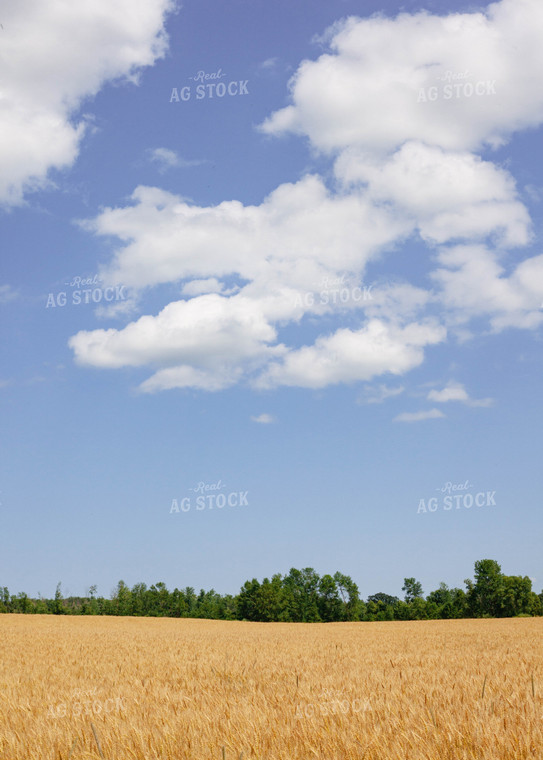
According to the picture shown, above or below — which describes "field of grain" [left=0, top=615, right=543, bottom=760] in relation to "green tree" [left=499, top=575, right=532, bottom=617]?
above

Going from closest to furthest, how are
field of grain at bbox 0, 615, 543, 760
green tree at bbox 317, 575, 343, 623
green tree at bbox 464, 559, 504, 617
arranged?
field of grain at bbox 0, 615, 543, 760
green tree at bbox 464, 559, 504, 617
green tree at bbox 317, 575, 343, 623

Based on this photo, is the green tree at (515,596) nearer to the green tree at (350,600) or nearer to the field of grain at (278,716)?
the green tree at (350,600)

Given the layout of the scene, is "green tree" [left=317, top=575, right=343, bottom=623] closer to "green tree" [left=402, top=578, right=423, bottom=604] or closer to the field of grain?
"green tree" [left=402, top=578, right=423, bottom=604]

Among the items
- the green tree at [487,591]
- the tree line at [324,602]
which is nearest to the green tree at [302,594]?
the tree line at [324,602]

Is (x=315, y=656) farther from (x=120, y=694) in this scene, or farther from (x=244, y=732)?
(x=244, y=732)

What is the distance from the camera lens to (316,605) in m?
106

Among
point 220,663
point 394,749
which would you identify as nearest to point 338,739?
point 394,749

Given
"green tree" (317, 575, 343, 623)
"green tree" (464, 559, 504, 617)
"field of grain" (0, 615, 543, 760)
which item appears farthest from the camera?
"green tree" (317, 575, 343, 623)

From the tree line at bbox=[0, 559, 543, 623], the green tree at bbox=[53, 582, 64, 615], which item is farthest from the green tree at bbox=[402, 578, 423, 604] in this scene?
the green tree at bbox=[53, 582, 64, 615]

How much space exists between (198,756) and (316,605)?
4256 inches

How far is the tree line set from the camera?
311ft

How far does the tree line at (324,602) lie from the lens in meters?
94.9

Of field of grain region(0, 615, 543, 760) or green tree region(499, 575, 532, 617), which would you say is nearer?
field of grain region(0, 615, 543, 760)

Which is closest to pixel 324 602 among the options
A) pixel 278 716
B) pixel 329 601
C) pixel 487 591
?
pixel 329 601
